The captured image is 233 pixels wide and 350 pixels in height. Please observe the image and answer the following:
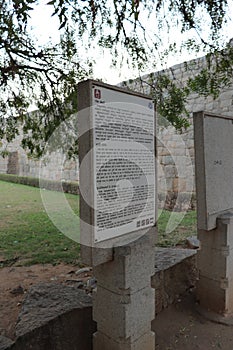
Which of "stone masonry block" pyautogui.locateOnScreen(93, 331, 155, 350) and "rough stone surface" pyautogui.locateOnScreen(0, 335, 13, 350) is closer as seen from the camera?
"rough stone surface" pyautogui.locateOnScreen(0, 335, 13, 350)

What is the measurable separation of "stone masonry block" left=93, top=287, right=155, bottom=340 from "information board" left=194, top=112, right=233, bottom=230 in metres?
0.86

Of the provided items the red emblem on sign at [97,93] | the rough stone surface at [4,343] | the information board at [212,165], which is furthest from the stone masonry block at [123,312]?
the red emblem on sign at [97,93]

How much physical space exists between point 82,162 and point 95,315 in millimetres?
917

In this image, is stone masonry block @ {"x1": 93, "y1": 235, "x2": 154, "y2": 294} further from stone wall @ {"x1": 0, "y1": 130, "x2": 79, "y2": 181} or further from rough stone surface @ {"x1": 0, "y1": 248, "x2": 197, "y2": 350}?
stone wall @ {"x1": 0, "y1": 130, "x2": 79, "y2": 181}

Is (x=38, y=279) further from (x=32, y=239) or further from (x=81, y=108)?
(x=81, y=108)

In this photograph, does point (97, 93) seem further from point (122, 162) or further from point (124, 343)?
point (124, 343)

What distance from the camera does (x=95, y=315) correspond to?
5.64ft

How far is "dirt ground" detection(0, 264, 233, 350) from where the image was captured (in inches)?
82.3

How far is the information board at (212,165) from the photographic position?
2.24m

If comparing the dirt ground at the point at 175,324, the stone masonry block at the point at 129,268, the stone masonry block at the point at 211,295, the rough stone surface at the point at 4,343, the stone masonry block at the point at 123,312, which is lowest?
the dirt ground at the point at 175,324

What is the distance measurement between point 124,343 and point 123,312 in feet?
0.63

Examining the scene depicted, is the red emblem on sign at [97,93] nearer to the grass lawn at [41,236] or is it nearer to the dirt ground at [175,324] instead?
the dirt ground at [175,324]

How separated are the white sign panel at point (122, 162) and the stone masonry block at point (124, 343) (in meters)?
0.60

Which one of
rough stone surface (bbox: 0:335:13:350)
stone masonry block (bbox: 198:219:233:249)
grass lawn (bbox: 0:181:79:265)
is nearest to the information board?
stone masonry block (bbox: 198:219:233:249)
